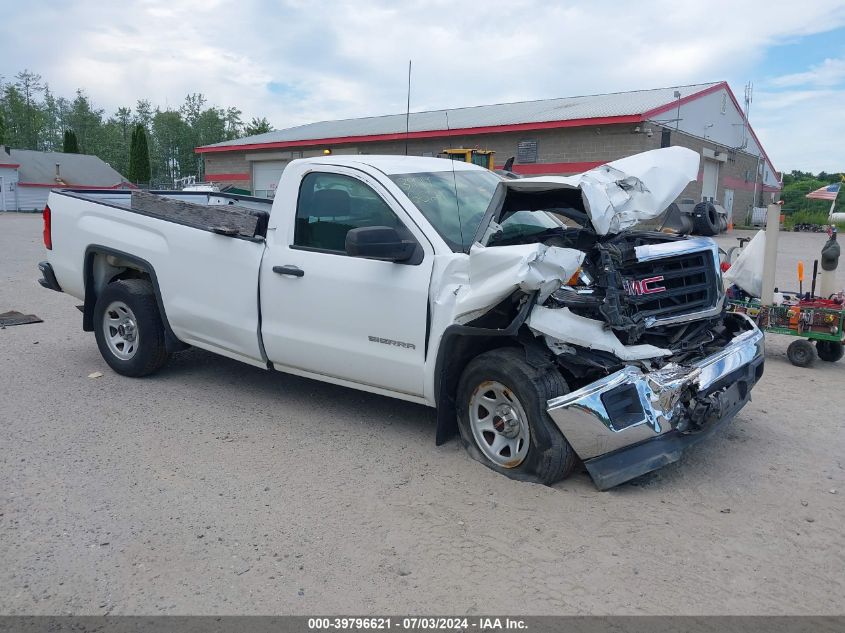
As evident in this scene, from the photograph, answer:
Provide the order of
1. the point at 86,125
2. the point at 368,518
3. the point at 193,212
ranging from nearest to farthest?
the point at 368,518 < the point at 193,212 < the point at 86,125

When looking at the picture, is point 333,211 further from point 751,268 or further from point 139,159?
point 139,159

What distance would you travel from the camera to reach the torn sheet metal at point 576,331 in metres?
4.05

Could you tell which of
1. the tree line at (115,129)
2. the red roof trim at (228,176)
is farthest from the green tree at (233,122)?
the red roof trim at (228,176)

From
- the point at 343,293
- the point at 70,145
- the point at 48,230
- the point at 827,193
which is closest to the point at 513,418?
the point at 343,293

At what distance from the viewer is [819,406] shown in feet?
19.4

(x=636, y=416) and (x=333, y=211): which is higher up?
(x=333, y=211)

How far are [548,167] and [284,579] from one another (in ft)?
80.2

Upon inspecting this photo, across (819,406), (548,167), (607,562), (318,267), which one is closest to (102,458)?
(318,267)

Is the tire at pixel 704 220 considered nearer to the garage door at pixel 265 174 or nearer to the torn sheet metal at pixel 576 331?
the torn sheet metal at pixel 576 331

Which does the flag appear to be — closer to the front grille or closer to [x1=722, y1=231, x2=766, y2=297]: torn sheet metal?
[x1=722, y1=231, x2=766, y2=297]: torn sheet metal

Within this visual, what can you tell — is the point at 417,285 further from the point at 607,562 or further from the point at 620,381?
the point at 607,562

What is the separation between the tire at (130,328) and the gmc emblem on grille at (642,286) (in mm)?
3984

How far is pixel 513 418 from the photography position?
4328 millimetres

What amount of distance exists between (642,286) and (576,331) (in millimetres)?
596
